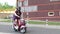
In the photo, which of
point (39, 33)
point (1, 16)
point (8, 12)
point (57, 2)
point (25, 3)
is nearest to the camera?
point (39, 33)

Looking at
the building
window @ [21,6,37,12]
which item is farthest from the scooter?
window @ [21,6,37,12]

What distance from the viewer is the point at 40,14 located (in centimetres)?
3400

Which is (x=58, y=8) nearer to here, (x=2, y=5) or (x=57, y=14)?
(x=57, y=14)

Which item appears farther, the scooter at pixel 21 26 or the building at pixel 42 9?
the building at pixel 42 9

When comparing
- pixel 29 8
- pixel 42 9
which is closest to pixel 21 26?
pixel 42 9

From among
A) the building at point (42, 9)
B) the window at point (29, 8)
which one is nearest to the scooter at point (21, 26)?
the building at point (42, 9)

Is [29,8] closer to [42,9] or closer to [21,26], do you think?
[42,9]

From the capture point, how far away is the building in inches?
1302

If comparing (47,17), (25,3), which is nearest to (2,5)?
(25,3)

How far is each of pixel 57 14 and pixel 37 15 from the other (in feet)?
8.58

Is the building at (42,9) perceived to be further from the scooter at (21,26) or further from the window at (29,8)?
the scooter at (21,26)

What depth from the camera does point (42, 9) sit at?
111 ft

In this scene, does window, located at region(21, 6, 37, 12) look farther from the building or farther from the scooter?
the scooter

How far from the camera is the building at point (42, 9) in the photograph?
3306 centimetres
